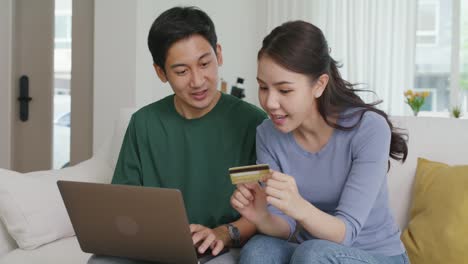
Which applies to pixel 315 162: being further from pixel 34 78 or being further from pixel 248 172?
pixel 34 78

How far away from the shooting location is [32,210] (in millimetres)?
1911

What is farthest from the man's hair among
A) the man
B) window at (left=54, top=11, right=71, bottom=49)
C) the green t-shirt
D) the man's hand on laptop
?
window at (left=54, top=11, right=71, bottom=49)

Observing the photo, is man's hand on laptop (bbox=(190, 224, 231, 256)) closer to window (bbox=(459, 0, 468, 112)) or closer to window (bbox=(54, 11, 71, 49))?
window (bbox=(54, 11, 71, 49))

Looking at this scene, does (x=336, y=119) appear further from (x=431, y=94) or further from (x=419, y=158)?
(x=431, y=94)

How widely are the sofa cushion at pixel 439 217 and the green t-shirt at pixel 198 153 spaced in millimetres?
514

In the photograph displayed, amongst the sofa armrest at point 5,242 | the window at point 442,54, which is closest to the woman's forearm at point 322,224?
the sofa armrest at point 5,242

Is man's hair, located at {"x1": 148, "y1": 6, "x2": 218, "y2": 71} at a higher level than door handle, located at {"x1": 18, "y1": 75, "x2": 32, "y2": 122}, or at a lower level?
higher

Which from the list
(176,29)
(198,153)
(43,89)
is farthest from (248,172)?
(43,89)

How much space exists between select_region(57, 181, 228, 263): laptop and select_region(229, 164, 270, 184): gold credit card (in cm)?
13

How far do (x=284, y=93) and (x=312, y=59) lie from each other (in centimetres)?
11

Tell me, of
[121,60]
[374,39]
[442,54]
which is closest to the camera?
[121,60]

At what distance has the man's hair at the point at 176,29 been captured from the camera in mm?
1690

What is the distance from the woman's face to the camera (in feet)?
4.67

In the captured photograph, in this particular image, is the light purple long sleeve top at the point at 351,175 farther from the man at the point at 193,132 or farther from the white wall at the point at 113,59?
the white wall at the point at 113,59
